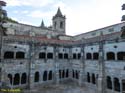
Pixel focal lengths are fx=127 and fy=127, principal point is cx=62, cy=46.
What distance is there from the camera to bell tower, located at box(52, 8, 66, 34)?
4109 cm

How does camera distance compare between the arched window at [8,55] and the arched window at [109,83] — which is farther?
the arched window at [8,55]

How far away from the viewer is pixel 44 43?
2438cm

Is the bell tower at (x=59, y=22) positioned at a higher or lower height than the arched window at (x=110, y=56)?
higher

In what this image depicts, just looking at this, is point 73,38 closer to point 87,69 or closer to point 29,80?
point 87,69

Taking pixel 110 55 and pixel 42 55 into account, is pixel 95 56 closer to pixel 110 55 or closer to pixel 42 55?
pixel 110 55

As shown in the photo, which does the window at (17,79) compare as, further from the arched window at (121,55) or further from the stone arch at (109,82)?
the arched window at (121,55)

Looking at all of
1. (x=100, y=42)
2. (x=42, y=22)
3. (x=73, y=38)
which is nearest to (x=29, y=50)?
(x=100, y=42)

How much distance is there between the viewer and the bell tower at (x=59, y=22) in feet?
135

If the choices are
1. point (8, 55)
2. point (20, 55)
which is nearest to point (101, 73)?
point (20, 55)

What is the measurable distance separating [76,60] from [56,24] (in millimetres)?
18372

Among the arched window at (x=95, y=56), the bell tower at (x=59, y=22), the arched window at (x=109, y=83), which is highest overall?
the bell tower at (x=59, y=22)

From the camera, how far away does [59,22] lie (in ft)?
135

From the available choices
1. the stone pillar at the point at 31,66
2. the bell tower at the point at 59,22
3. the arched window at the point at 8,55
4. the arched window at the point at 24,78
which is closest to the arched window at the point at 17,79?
the arched window at the point at 24,78

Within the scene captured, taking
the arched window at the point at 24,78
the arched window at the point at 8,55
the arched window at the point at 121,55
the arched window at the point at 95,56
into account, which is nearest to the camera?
the arched window at the point at 121,55
